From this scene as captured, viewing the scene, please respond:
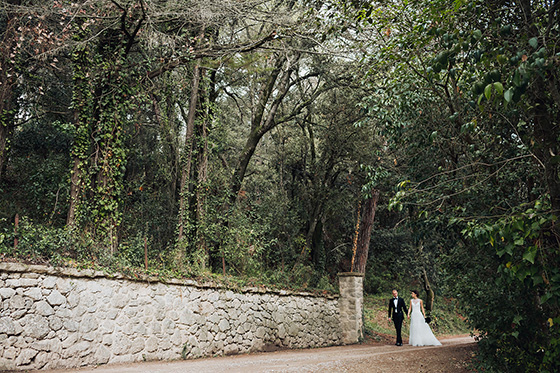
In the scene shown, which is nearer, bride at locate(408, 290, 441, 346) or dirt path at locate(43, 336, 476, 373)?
dirt path at locate(43, 336, 476, 373)

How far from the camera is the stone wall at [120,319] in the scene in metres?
6.20

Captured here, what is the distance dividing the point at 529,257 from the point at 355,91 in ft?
35.6

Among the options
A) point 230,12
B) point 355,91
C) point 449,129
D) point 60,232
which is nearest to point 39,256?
point 60,232

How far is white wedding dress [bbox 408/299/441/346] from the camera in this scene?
40.2ft

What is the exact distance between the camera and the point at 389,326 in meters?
17.4

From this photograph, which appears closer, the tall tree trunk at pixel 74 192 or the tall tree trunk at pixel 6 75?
the tall tree trunk at pixel 74 192

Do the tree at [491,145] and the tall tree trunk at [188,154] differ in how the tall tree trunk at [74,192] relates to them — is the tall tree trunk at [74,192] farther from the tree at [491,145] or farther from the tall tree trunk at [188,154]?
the tree at [491,145]

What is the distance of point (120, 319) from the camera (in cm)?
754

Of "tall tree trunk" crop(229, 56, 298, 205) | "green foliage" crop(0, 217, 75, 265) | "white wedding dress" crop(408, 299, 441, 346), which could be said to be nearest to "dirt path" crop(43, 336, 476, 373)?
"green foliage" crop(0, 217, 75, 265)

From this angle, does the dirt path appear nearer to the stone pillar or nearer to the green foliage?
the green foliage

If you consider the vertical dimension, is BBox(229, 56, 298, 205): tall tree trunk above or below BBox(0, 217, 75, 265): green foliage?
above

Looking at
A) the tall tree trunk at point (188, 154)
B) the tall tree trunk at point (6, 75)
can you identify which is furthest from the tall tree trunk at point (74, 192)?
the tall tree trunk at point (188, 154)

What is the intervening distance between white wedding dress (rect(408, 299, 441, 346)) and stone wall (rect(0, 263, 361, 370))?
3728mm

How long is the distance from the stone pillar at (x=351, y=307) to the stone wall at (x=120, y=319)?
259 cm
